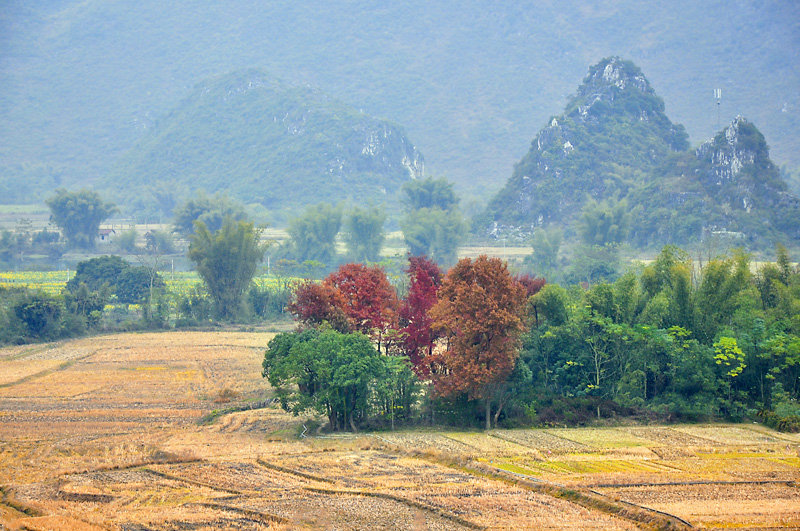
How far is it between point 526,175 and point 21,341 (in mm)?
84123

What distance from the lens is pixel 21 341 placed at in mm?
53625

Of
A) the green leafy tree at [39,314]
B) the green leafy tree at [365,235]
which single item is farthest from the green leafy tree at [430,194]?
the green leafy tree at [39,314]

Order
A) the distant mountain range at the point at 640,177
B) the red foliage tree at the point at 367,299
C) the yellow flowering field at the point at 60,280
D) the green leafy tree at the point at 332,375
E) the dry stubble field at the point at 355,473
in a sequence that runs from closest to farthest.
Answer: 1. the dry stubble field at the point at 355,473
2. the green leafy tree at the point at 332,375
3. the red foliage tree at the point at 367,299
4. the yellow flowering field at the point at 60,280
5. the distant mountain range at the point at 640,177

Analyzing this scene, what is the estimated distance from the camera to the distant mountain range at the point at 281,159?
16262cm

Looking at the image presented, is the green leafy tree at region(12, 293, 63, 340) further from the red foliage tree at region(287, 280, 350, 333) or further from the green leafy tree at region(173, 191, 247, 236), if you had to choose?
the green leafy tree at region(173, 191, 247, 236)

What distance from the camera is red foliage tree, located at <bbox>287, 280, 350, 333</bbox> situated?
3556 centimetres

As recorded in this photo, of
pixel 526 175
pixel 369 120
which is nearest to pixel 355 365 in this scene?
pixel 526 175

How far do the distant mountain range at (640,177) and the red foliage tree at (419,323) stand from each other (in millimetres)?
64999

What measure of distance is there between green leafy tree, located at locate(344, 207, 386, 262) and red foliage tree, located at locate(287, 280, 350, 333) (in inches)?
2414

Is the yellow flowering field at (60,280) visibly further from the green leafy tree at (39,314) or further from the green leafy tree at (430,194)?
the green leafy tree at (430,194)

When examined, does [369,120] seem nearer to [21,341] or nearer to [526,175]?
[526,175]

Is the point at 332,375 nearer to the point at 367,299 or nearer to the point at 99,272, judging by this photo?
the point at 367,299

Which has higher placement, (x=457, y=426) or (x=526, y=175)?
(x=526, y=175)

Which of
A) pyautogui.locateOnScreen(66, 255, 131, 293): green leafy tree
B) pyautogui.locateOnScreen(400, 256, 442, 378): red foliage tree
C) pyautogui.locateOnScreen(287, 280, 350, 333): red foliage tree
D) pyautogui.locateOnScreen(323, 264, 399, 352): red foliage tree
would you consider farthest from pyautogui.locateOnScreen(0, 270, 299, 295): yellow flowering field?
pyautogui.locateOnScreen(400, 256, 442, 378): red foliage tree
